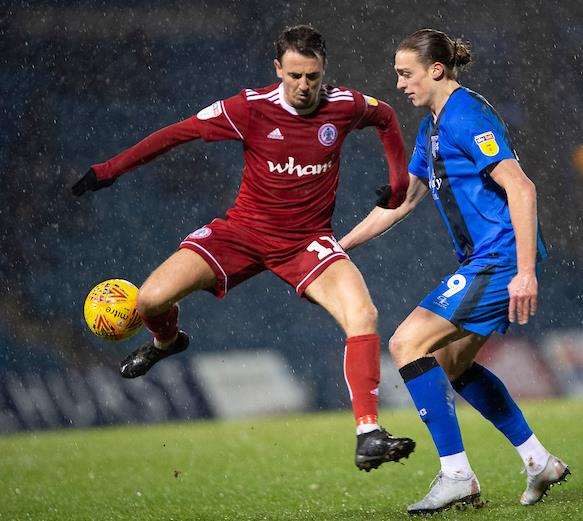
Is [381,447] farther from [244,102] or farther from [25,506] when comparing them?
[25,506]

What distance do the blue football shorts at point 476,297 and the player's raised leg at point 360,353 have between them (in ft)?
0.93

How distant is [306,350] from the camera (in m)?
12.5

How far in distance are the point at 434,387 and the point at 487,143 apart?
109cm

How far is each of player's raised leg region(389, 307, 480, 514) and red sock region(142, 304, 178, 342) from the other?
1.22m

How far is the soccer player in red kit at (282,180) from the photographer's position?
4.68 metres

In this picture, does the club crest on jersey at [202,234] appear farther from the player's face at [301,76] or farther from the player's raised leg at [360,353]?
the player's face at [301,76]

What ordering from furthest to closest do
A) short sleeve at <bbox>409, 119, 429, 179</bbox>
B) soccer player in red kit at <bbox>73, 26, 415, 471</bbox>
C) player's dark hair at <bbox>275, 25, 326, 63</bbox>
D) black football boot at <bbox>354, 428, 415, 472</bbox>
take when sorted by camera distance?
short sleeve at <bbox>409, 119, 429, 179</bbox> < soccer player in red kit at <bbox>73, 26, 415, 471</bbox> < player's dark hair at <bbox>275, 25, 326, 63</bbox> < black football boot at <bbox>354, 428, 415, 472</bbox>

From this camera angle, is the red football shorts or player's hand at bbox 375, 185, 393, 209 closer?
the red football shorts

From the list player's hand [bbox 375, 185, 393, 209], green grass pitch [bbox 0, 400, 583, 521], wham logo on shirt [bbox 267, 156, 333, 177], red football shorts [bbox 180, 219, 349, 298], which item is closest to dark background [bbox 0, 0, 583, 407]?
green grass pitch [bbox 0, 400, 583, 521]

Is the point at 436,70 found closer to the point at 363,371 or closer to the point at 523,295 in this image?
the point at 523,295

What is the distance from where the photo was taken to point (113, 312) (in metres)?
5.13

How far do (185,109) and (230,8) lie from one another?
1544mm

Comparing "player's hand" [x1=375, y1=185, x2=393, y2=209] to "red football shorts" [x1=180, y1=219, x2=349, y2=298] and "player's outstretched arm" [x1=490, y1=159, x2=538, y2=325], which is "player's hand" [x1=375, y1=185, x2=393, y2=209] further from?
"player's outstretched arm" [x1=490, y1=159, x2=538, y2=325]

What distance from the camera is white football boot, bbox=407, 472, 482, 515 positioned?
4.39m
